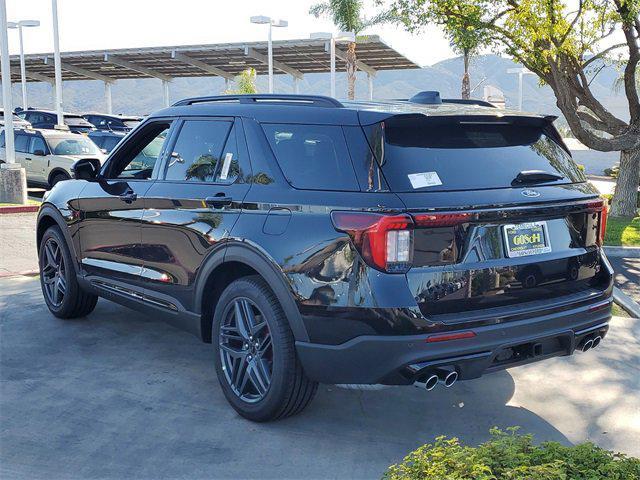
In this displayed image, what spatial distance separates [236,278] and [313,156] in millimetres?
969

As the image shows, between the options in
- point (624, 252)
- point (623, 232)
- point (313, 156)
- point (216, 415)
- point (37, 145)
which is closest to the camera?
point (313, 156)

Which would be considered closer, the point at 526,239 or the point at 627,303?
the point at 526,239

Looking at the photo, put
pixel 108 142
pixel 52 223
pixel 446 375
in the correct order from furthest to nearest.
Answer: pixel 108 142
pixel 52 223
pixel 446 375

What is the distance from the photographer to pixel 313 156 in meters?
4.00

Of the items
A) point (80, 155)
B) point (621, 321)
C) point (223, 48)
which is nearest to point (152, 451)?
point (621, 321)

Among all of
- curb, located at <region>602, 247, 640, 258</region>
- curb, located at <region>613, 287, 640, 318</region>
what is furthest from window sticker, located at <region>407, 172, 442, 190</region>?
curb, located at <region>602, 247, 640, 258</region>

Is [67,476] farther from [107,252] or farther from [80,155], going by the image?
[80,155]

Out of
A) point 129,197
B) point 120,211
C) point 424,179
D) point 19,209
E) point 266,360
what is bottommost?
point 19,209

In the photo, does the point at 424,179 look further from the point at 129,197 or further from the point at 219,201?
the point at 129,197

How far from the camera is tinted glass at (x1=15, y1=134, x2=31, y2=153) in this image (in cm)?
1848

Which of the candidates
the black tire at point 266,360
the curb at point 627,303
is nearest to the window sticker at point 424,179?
the black tire at point 266,360

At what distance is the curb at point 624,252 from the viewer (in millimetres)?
10523

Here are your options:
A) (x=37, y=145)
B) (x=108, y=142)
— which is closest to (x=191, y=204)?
(x=37, y=145)

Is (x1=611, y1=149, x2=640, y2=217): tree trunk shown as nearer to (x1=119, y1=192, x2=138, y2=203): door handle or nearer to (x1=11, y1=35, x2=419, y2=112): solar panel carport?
(x1=119, y1=192, x2=138, y2=203): door handle
